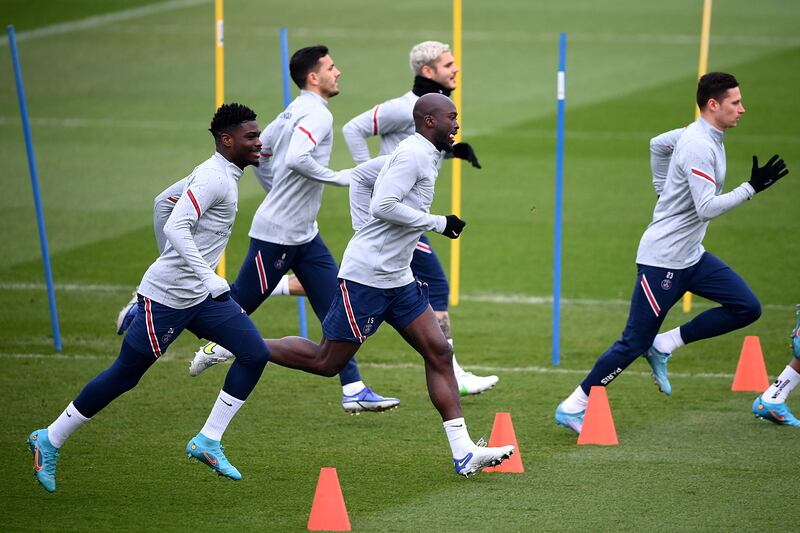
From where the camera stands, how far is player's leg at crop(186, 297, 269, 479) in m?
8.30

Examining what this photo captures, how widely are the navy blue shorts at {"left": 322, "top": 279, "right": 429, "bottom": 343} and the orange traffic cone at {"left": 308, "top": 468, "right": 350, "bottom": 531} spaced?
1.34m

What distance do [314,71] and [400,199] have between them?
7.09ft

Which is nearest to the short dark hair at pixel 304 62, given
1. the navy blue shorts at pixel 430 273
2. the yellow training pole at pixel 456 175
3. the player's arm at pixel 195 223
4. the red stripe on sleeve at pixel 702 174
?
the navy blue shorts at pixel 430 273

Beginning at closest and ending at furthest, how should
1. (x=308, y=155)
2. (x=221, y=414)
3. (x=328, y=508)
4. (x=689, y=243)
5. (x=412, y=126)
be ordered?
(x=328, y=508) < (x=221, y=414) < (x=689, y=243) < (x=308, y=155) < (x=412, y=126)

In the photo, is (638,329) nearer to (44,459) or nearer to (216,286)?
(216,286)

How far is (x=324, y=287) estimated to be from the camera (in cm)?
1022

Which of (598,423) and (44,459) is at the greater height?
(44,459)

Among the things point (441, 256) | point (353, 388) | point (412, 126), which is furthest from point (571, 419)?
point (441, 256)

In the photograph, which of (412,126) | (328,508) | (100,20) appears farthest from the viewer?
(100,20)

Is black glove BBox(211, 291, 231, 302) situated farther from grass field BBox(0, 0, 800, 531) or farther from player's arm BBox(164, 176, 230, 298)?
grass field BBox(0, 0, 800, 531)

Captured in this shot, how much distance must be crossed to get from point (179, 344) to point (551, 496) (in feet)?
17.8

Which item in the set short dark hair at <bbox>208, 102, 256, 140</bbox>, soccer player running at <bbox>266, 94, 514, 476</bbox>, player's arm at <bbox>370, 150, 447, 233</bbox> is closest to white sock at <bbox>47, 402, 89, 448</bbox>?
soccer player running at <bbox>266, 94, 514, 476</bbox>

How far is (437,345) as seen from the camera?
8609 millimetres

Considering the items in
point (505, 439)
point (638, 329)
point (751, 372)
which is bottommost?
point (751, 372)
